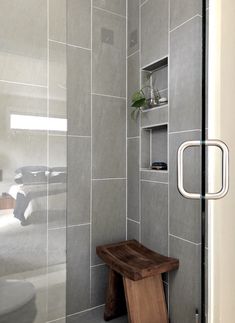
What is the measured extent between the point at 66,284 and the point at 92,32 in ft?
4.76

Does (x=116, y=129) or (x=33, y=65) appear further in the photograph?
(x=116, y=129)

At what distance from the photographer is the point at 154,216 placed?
139 cm

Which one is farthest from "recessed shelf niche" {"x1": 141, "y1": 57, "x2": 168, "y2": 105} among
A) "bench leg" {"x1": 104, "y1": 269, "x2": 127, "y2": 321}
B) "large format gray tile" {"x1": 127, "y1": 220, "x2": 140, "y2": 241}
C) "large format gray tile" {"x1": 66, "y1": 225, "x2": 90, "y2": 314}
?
"bench leg" {"x1": 104, "y1": 269, "x2": 127, "y2": 321}

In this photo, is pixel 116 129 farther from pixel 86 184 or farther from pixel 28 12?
pixel 28 12

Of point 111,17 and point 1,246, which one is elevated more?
point 111,17

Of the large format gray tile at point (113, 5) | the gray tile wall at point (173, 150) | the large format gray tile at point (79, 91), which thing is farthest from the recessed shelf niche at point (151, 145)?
the large format gray tile at point (113, 5)

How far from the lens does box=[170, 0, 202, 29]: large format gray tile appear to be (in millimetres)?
1139

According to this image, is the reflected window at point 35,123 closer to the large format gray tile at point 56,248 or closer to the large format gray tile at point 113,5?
the large format gray tile at point 56,248

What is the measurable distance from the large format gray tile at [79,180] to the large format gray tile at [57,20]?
0.53 m

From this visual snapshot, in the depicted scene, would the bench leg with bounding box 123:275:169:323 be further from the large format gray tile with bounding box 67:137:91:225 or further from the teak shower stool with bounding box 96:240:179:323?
the large format gray tile with bounding box 67:137:91:225

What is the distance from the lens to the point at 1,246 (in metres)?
1.12

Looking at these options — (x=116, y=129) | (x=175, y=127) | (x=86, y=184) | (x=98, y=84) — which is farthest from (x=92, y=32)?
(x=86, y=184)

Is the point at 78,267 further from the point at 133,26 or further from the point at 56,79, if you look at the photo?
the point at 133,26

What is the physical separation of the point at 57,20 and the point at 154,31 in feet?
1.75
